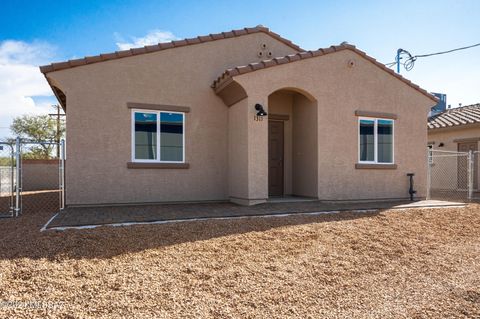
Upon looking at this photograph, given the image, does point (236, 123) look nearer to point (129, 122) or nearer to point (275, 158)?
point (275, 158)

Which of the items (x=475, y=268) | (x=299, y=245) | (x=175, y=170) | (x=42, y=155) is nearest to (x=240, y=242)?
(x=299, y=245)

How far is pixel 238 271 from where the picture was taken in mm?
4375

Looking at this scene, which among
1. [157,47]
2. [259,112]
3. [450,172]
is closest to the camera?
[259,112]

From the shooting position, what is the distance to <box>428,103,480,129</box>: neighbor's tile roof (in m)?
17.0

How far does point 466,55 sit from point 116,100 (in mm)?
18152

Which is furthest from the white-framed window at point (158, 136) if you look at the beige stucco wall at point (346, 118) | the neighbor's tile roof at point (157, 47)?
the beige stucco wall at point (346, 118)

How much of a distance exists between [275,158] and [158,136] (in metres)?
3.98

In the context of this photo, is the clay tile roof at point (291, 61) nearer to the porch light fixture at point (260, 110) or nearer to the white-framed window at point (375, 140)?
the porch light fixture at point (260, 110)

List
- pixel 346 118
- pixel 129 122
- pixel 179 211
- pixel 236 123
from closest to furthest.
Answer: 1. pixel 179 211
2. pixel 129 122
3. pixel 236 123
4. pixel 346 118

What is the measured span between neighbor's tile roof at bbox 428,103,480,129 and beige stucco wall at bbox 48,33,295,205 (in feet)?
40.7

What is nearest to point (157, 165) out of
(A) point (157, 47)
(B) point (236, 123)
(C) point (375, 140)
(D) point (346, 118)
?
(B) point (236, 123)

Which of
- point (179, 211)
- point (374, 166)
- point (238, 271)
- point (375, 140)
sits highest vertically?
point (375, 140)

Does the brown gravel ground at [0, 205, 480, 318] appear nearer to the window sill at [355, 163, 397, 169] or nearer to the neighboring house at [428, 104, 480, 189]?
the window sill at [355, 163, 397, 169]

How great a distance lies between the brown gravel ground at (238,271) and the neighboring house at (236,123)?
9.97 feet
